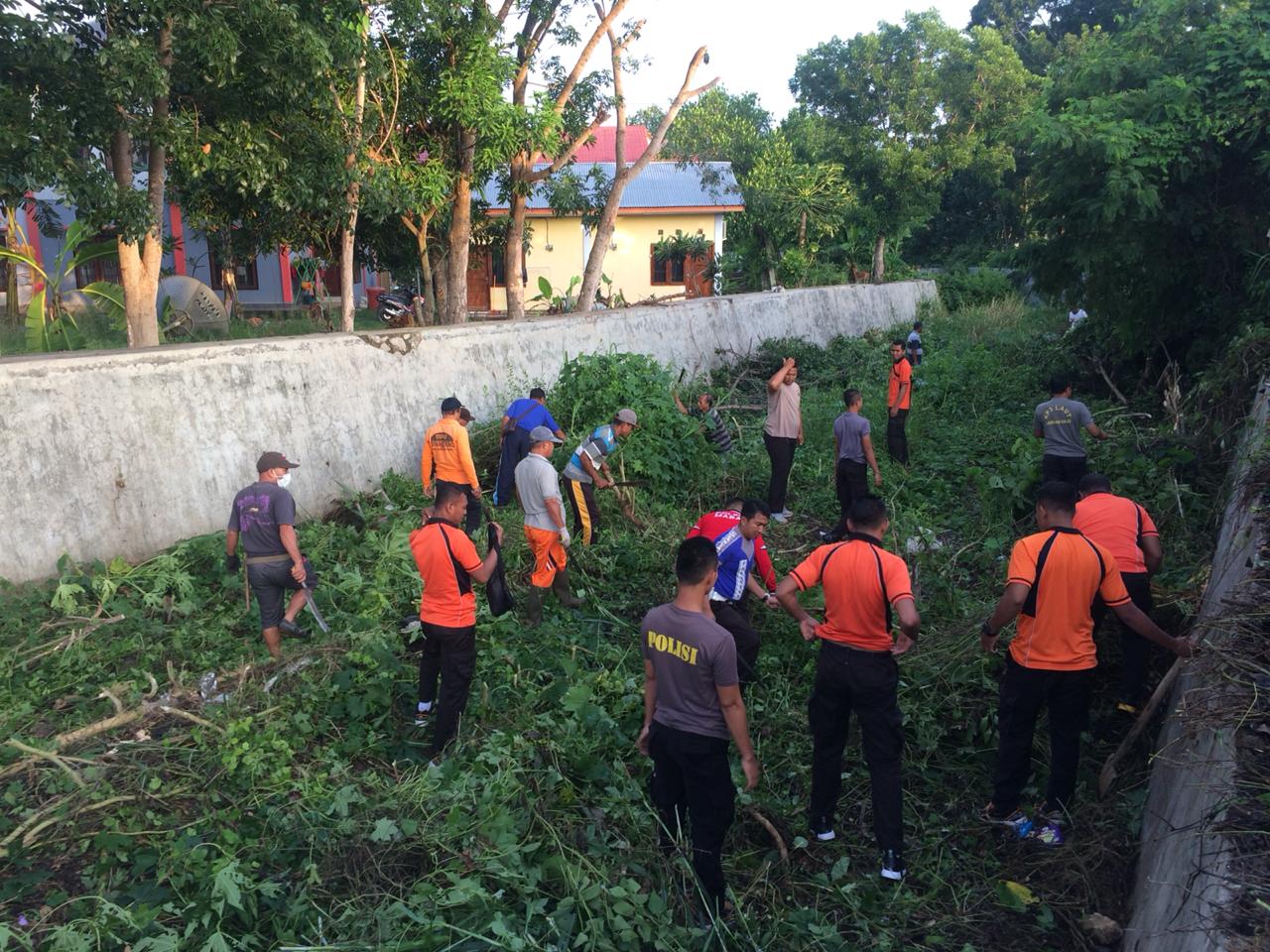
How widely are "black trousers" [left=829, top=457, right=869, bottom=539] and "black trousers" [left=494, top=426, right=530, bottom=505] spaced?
3.18 m

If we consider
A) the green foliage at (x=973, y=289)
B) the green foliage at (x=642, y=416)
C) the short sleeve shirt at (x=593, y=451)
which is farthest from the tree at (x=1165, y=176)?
the green foliage at (x=973, y=289)

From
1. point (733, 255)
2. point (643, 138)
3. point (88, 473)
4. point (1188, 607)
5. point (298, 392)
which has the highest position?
point (643, 138)

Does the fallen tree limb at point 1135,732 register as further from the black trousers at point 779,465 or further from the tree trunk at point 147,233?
the tree trunk at point 147,233

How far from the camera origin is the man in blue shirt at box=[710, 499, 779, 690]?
18.7ft

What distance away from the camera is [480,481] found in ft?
34.8

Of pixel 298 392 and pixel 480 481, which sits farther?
pixel 480 481

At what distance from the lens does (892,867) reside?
15.6 feet

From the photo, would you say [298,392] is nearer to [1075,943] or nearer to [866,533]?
[866,533]

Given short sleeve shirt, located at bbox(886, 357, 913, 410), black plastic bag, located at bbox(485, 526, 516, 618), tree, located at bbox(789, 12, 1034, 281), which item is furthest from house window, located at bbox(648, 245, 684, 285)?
black plastic bag, located at bbox(485, 526, 516, 618)

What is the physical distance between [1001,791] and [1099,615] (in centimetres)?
124

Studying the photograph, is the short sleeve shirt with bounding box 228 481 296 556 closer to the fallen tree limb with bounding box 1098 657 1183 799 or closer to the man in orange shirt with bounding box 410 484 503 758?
the man in orange shirt with bounding box 410 484 503 758

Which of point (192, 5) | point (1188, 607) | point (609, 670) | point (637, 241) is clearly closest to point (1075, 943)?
point (1188, 607)

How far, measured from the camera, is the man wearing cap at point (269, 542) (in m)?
6.65

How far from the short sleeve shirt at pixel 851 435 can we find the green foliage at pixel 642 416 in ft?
5.66
